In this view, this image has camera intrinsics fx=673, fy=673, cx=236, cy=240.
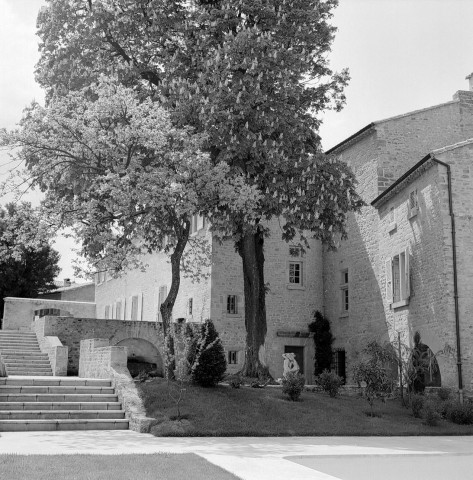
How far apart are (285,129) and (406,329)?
8153 millimetres

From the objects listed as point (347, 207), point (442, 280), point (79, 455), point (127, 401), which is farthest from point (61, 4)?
point (79, 455)

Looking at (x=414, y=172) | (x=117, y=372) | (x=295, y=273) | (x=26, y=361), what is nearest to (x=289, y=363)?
(x=117, y=372)

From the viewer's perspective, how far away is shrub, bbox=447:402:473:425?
1700 centimetres

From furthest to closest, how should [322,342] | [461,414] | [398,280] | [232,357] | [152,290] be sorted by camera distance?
[152,290] < [322,342] < [232,357] < [398,280] < [461,414]

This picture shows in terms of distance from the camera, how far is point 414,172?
22.4 metres

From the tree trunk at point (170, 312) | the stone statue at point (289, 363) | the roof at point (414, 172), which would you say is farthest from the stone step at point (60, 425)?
the roof at point (414, 172)

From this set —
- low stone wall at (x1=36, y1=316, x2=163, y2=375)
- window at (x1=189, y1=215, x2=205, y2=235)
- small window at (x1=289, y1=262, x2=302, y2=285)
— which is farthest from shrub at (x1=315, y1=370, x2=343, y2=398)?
window at (x1=189, y1=215, x2=205, y2=235)

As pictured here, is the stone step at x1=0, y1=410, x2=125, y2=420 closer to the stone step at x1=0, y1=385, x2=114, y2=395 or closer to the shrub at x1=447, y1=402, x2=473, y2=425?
the stone step at x1=0, y1=385, x2=114, y2=395

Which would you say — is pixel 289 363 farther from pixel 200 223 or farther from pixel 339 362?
pixel 200 223

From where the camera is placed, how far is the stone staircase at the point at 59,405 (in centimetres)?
1465

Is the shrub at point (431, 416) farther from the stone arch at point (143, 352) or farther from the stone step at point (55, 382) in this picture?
the stone arch at point (143, 352)

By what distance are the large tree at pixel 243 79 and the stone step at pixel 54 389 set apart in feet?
19.3

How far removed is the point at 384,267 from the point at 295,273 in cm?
586

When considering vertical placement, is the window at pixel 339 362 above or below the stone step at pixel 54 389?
above
